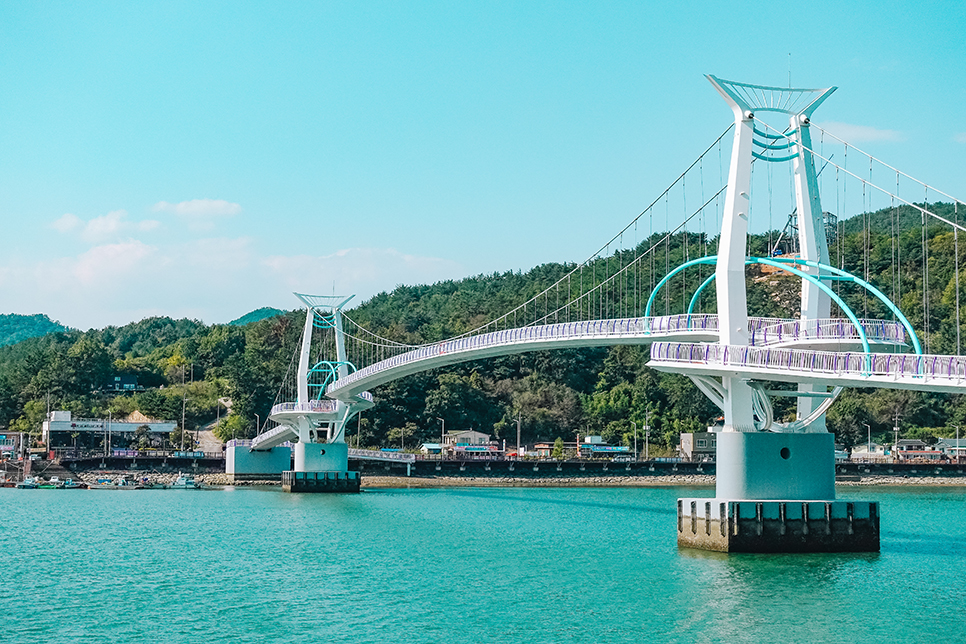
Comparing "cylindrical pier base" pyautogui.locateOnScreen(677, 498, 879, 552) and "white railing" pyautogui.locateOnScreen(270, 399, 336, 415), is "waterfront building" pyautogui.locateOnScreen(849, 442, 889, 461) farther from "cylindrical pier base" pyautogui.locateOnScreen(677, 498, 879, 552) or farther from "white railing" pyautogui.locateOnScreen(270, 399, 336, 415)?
"cylindrical pier base" pyautogui.locateOnScreen(677, 498, 879, 552)

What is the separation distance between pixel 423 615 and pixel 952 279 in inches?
3761

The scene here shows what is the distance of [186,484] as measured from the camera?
90.8 meters

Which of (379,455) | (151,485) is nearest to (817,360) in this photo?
(151,485)

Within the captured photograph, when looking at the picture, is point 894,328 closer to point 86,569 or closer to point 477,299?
point 86,569

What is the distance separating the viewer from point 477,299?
154500mm

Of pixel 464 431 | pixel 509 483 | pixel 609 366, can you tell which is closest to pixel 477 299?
pixel 609 366

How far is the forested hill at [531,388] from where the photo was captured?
389 feet

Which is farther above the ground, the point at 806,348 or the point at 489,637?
the point at 806,348

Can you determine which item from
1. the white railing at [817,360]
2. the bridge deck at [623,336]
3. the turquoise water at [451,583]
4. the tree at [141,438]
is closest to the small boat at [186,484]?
the bridge deck at [623,336]

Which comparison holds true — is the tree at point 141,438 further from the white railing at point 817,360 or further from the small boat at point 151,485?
the white railing at point 817,360

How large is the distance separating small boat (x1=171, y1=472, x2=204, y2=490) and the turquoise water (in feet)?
102

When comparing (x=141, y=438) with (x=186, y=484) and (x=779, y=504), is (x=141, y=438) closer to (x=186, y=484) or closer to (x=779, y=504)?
(x=186, y=484)

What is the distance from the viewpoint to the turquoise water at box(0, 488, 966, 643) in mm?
27844

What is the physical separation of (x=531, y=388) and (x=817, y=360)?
3748 inches
